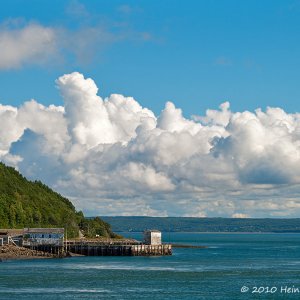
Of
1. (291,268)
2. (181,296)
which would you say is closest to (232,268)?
(291,268)

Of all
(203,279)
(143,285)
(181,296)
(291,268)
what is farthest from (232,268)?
(181,296)

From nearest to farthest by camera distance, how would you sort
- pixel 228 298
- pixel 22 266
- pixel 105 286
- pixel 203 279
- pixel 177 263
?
pixel 228 298 < pixel 105 286 < pixel 203 279 < pixel 22 266 < pixel 177 263

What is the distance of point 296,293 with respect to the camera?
12912cm

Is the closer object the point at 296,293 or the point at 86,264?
the point at 296,293

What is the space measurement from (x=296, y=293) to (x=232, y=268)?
52.1 metres

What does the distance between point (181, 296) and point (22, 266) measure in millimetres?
61860

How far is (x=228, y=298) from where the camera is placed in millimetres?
123250

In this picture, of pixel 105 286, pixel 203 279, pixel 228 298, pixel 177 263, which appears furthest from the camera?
pixel 177 263

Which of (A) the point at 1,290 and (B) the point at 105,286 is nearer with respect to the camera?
(A) the point at 1,290

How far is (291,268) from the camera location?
601ft

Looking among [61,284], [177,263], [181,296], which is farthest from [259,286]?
[177,263]

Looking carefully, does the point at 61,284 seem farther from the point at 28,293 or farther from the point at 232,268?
the point at 232,268

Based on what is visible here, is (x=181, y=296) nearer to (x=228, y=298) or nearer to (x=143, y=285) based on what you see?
(x=228, y=298)

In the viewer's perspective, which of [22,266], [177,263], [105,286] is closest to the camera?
[105,286]
